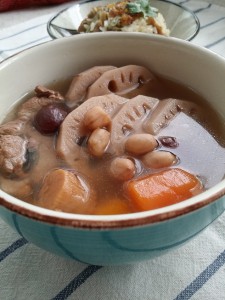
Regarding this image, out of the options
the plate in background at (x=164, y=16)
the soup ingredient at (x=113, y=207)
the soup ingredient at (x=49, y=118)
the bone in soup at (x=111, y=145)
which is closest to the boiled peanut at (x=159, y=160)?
the bone in soup at (x=111, y=145)

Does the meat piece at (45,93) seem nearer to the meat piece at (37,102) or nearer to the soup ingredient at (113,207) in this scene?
the meat piece at (37,102)

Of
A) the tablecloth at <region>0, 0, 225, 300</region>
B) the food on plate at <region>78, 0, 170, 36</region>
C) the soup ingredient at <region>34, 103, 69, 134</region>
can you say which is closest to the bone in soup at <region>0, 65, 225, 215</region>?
the soup ingredient at <region>34, 103, 69, 134</region>

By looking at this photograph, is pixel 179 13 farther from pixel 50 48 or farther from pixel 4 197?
pixel 4 197

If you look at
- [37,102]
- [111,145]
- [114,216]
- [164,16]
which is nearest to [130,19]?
[164,16]

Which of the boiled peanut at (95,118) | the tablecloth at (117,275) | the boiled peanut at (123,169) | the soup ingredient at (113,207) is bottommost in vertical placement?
the tablecloth at (117,275)

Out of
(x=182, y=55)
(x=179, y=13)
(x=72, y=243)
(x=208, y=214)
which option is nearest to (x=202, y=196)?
(x=208, y=214)

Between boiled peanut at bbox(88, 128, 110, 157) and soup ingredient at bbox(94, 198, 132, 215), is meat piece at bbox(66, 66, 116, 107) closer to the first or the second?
boiled peanut at bbox(88, 128, 110, 157)

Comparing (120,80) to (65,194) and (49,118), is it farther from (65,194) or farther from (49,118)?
(65,194)
